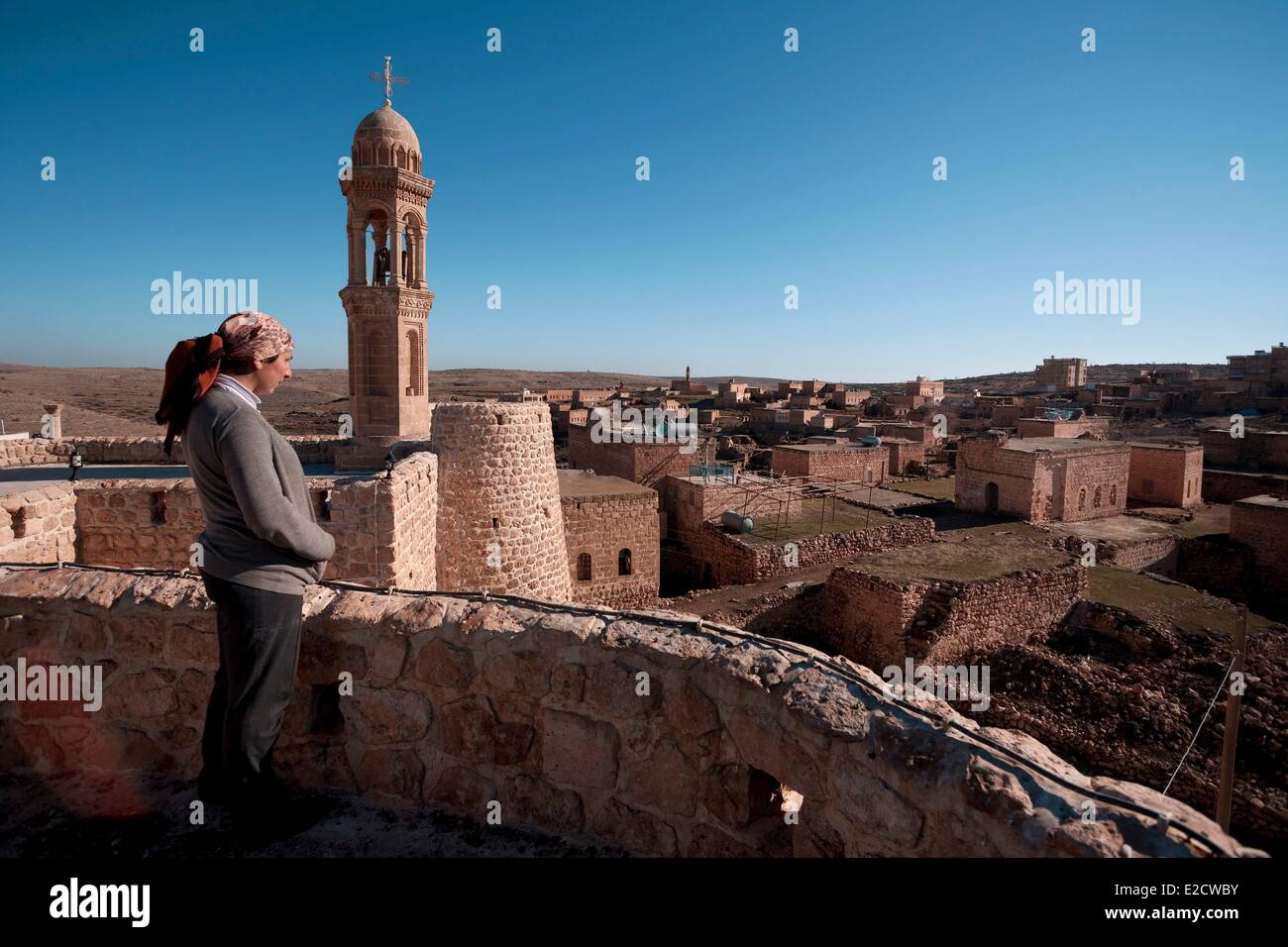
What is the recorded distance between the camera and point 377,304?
41.1ft

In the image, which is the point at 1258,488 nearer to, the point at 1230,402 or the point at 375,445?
the point at 1230,402

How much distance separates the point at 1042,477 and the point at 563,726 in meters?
24.1

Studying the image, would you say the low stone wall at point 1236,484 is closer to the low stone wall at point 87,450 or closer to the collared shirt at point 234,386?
the low stone wall at point 87,450

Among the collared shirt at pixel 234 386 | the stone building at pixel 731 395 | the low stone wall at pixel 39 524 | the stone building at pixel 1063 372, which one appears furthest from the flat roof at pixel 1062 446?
the stone building at pixel 1063 372

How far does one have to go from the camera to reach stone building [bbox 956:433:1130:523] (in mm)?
22953

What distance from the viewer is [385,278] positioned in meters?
12.9

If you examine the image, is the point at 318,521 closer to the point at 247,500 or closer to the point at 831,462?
the point at 247,500

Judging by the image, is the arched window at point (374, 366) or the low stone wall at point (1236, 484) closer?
the arched window at point (374, 366)

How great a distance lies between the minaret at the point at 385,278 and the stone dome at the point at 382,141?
0.02 metres

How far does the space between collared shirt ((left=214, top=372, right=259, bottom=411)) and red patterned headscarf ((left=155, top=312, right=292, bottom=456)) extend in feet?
0.09

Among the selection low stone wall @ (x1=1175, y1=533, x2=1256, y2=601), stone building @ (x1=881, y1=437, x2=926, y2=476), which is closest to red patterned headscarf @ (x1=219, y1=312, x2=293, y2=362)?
low stone wall @ (x1=1175, y1=533, x2=1256, y2=601)

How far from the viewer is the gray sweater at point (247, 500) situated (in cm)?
241

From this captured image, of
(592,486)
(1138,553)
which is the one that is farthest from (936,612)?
(1138,553)
